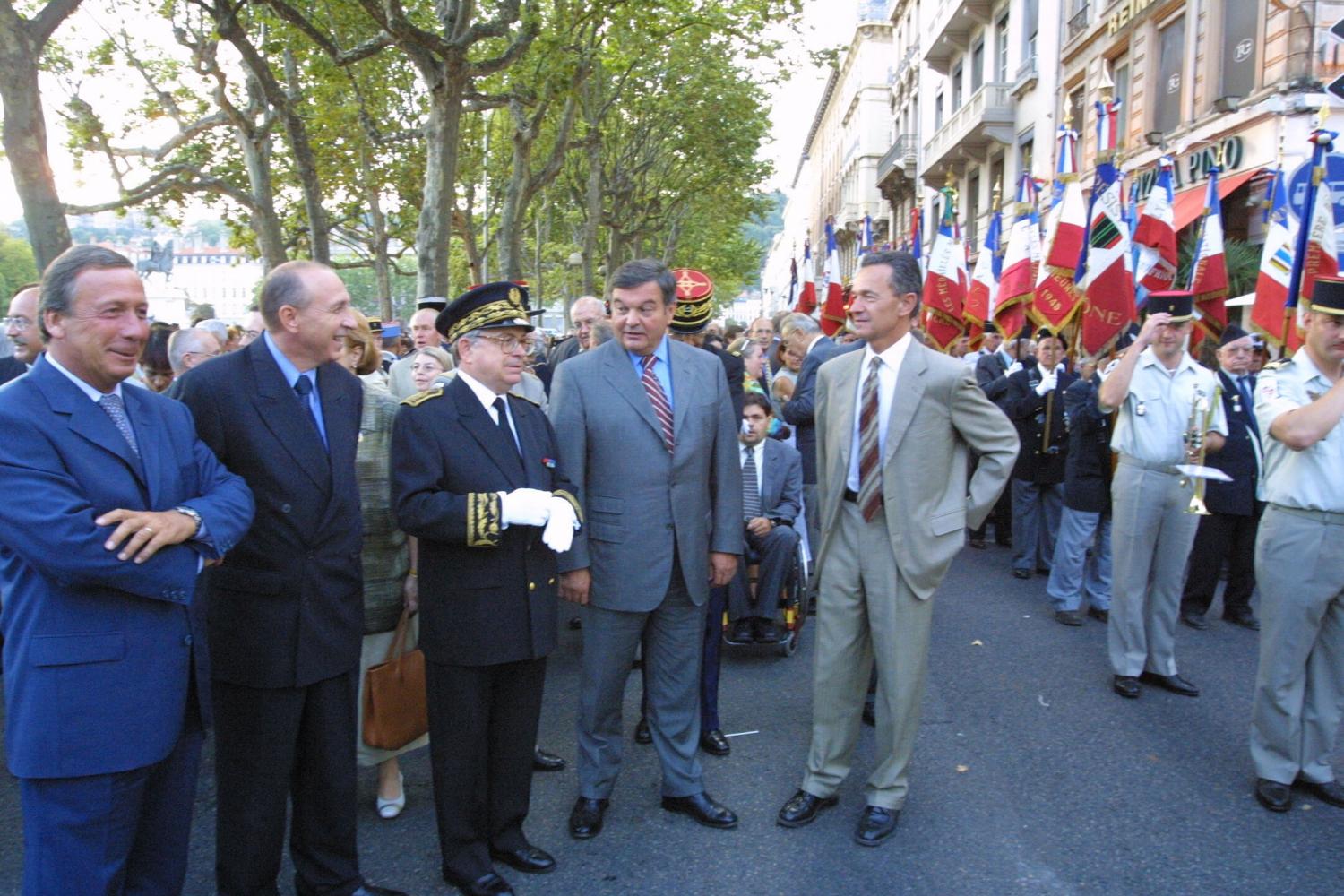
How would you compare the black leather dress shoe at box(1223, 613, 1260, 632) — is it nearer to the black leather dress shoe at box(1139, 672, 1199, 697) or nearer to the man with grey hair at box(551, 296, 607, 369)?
the black leather dress shoe at box(1139, 672, 1199, 697)

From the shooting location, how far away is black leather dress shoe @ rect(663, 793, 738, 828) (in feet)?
12.7

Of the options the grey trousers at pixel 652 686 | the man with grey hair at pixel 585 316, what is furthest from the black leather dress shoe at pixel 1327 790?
the man with grey hair at pixel 585 316

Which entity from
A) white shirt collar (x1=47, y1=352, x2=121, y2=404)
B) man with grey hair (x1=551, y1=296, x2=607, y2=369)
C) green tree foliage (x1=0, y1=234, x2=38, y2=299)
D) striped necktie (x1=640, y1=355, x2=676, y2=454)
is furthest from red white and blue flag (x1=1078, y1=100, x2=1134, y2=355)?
green tree foliage (x1=0, y1=234, x2=38, y2=299)

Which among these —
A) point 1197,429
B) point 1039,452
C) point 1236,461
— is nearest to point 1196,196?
point 1039,452

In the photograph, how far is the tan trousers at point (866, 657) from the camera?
3.78 meters

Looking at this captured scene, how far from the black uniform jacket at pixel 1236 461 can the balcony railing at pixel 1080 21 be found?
1721 cm

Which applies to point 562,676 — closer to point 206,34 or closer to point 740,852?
point 740,852

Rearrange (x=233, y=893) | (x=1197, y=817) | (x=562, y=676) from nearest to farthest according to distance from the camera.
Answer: (x=233, y=893), (x=1197, y=817), (x=562, y=676)

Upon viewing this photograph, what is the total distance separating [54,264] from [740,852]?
9.81ft

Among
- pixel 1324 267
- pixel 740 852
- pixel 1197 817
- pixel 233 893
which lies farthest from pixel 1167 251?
pixel 233 893

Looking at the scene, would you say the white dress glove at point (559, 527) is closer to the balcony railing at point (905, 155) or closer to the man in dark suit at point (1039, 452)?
the man in dark suit at point (1039, 452)

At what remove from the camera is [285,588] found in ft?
9.64

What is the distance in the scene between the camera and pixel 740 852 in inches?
144

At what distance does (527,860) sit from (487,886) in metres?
0.24
